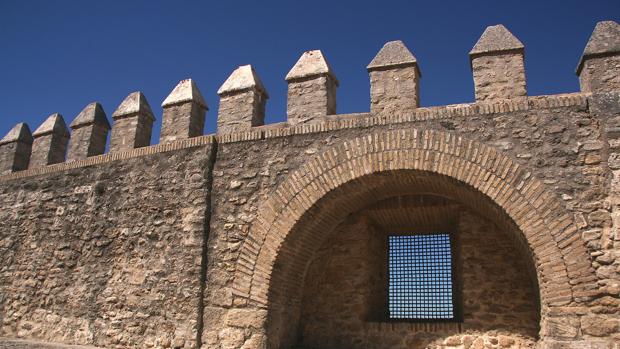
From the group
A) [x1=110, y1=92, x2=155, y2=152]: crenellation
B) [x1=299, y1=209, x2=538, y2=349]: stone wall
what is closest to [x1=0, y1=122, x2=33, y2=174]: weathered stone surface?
[x1=110, y1=92, x2=155, y2=152]: crenellation

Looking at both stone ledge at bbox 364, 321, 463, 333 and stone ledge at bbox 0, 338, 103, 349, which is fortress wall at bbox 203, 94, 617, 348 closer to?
stone ledge at bbox 364, 321, 463, 333

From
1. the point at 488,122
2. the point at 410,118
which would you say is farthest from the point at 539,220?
the point at 410,118

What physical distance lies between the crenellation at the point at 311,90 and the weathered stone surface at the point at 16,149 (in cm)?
474

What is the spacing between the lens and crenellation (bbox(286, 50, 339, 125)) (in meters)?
6.03

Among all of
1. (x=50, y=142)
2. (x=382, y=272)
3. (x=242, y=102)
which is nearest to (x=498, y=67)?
(x=242, y=102)

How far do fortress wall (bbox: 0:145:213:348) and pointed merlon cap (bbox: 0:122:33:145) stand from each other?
3.40ft

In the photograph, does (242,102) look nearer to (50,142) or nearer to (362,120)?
(362,120)

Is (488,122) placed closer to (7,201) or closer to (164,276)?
A: (164,276)

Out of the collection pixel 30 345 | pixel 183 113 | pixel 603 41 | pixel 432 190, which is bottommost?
pixel 30 345

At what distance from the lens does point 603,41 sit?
202 inches

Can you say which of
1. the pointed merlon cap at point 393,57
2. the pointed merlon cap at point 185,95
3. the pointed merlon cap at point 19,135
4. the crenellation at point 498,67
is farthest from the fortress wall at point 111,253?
the crenellation at point 498,67

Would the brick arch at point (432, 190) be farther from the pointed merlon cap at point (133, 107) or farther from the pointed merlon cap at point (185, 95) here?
the pointed merlon cap at point (133, 107)

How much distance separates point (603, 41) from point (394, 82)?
6.75 feet

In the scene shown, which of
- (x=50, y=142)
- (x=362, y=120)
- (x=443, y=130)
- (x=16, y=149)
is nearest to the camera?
(x=443, y=130)
